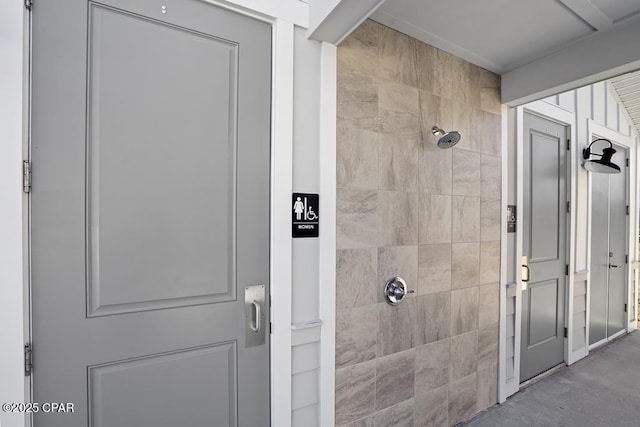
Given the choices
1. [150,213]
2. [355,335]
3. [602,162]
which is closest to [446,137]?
[355,335]

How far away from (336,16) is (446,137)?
96cm

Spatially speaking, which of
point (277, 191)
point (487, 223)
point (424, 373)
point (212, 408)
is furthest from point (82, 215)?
point (487, 223)

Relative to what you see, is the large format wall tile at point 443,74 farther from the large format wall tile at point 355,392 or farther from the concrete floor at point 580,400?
the concrete floor at point 580,400

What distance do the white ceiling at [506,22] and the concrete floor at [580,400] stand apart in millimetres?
2593

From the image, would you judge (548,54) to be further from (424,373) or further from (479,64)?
(424,373)

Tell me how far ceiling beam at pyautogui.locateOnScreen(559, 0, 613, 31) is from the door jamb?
0.76 metres

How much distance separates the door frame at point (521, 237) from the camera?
2.36 meters

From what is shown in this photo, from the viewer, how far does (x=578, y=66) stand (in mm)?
1918

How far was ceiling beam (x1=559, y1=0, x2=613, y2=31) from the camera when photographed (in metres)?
1.57

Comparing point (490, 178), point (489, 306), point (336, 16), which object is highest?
point (336, 16)

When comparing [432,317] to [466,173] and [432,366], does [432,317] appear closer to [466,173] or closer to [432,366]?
[432,366]

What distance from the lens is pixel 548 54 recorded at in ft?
6.72

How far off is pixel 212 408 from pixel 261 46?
Answer: 5.29ft

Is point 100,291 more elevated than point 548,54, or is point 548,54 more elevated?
point 548,54
